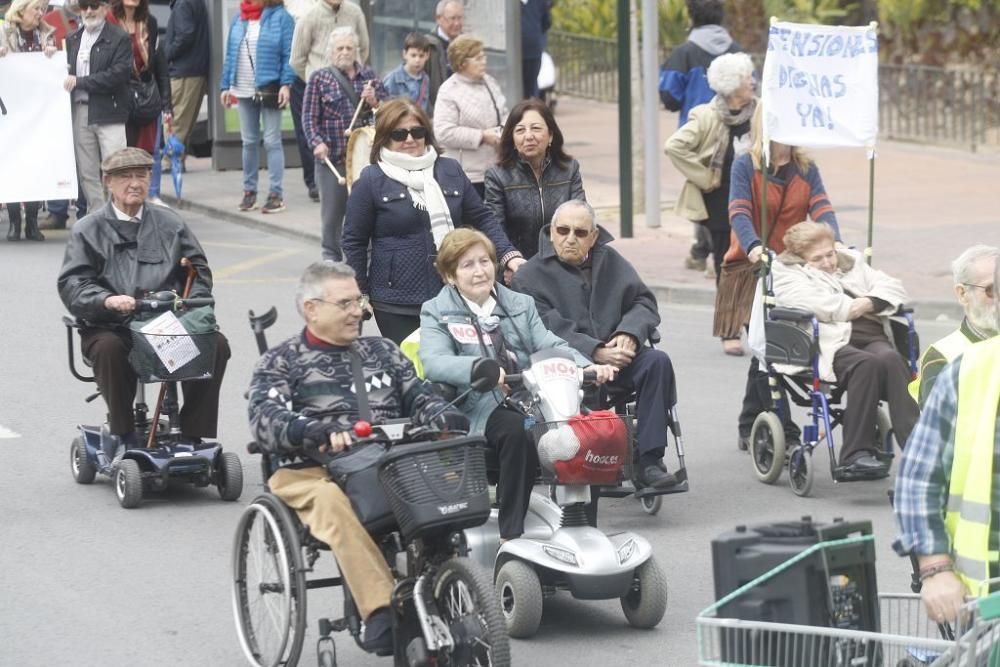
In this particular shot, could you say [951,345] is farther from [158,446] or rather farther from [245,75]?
[245,75]

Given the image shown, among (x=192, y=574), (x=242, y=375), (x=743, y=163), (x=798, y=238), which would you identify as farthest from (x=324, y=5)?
(x=192, y=574)

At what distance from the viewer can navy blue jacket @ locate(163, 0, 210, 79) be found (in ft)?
64.3

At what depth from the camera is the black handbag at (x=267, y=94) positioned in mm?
17750

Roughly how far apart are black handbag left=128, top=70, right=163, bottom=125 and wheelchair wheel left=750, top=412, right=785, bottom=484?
7.95 meters

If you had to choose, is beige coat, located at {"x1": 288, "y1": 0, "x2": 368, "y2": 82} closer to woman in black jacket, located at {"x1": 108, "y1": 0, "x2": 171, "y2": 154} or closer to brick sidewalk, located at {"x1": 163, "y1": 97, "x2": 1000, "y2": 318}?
woman in black jacket, located at {"x1": 108, "y1": 0, "x2": 171, "y2": 154}

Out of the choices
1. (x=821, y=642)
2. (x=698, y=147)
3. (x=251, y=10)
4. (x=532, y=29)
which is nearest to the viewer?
(x=821, y=642)

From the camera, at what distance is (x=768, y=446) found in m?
9.31

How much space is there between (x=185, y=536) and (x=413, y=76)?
22.2 ft

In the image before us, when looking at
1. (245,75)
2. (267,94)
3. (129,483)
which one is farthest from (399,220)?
(245,75)

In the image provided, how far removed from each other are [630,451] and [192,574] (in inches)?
75.5

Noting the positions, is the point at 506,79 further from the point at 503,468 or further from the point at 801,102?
the point at 503,468

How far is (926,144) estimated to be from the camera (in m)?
21.6

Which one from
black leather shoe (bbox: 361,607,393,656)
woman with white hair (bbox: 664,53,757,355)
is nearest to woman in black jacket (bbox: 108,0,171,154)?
woman with white hair (bbox: 664,53,757,355)

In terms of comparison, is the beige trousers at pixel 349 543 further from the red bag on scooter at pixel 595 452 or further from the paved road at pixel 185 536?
the red bag on scooter at pixel 595 452
